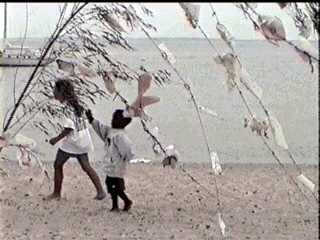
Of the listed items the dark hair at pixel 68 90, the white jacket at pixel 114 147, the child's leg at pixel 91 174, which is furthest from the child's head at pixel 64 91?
the child's leg at pixel 91 174

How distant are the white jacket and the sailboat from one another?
0.80 meters

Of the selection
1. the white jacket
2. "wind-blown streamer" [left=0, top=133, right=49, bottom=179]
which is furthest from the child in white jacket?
"wind-blown streamer" [left=0, top=133, right=49, bottom=179]

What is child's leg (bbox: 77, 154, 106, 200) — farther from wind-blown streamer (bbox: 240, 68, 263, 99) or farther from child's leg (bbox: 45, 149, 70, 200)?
wind-blown streamer (bbox: 240, 68, 263, 99)

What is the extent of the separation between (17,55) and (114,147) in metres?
1.12

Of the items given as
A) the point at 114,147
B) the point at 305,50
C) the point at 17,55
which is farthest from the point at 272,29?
the point at 114,147

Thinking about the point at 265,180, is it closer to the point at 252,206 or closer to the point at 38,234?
the point at 252,206

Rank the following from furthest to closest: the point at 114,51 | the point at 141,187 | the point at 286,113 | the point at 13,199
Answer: the point at 286,113 → the point at 141,187 → the point at 13,199 → the point at 114,51

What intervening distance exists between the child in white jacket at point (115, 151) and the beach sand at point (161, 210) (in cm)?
12

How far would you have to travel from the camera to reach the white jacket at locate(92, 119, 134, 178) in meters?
1.66

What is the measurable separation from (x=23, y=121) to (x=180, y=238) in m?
1.46

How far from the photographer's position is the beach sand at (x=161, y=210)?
2061mm

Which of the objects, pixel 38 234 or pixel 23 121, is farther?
pixel 38 234

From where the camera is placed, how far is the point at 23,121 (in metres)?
0.65

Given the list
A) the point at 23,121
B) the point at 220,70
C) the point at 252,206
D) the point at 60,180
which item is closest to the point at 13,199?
the point at 60,180
